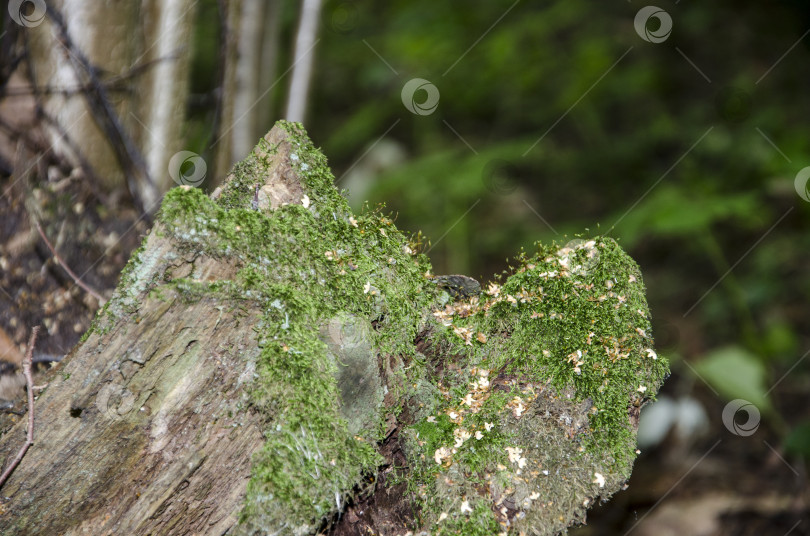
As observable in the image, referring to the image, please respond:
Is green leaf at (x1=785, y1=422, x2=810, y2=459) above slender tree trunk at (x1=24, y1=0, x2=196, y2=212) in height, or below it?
above

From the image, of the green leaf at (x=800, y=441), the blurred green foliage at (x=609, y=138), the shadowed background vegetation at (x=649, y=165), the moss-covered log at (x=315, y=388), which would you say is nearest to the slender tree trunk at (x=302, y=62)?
the shadowed background vegetation at (x=649, y=165)

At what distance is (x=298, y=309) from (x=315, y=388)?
176 millimetres

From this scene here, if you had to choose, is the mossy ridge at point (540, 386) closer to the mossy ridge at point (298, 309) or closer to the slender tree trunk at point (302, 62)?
the mossy ridge at point (298, 309)

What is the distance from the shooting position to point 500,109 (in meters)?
6.11

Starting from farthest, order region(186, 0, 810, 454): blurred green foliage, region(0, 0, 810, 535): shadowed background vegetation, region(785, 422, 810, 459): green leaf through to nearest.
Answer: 1. region(186, 0, 810, 454): blurred green foliage
2. region(0, 0, 810, 535): shadowed background vegetation
3. region(785, 422, 810, 459): green leaf

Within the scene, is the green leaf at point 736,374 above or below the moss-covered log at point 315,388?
above

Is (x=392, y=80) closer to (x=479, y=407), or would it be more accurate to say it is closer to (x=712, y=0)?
(x=712, y=0)

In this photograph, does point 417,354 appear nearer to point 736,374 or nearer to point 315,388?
point 315,388

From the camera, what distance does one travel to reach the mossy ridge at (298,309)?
1.25 m

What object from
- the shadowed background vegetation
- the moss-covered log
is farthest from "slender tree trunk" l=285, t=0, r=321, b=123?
the moss-covered log

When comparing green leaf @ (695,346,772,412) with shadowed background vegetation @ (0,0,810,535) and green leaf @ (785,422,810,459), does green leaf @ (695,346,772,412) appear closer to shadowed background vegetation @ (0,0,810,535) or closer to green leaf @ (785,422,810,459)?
shadowed background vegetation @ (0,0,810,535)

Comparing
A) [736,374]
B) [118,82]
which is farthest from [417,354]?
[736,374]

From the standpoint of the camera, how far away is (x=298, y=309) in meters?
1.31

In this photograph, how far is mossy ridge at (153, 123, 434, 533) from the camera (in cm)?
125
